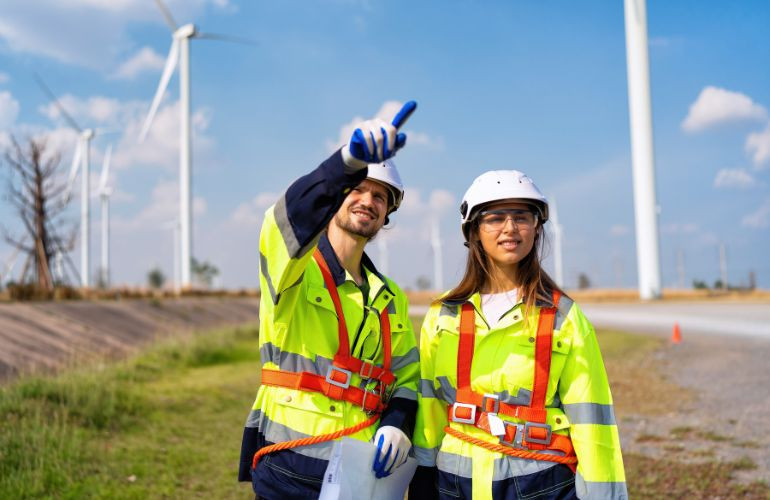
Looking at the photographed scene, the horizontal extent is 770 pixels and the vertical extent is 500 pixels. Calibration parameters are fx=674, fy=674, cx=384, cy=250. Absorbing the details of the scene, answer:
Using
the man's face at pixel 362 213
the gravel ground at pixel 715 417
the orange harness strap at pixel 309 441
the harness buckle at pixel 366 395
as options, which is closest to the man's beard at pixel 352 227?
the man's face at pixel 362 213

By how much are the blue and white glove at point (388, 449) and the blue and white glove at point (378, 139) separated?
48.7 inches

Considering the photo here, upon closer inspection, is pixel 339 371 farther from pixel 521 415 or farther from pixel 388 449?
pixel 521 415

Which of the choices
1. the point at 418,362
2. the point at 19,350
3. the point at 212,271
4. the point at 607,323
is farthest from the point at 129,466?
the point at 212,271

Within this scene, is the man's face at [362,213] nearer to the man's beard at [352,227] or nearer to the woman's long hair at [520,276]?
the man's beard at [352,227]

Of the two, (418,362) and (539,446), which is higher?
(418,362)

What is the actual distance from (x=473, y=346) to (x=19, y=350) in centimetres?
1190

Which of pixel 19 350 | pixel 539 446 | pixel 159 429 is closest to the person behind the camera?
pixel 539 446

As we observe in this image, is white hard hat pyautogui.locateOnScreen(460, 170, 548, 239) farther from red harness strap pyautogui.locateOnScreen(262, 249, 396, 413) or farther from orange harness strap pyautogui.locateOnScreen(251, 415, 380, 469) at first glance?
orange harness strap pyautogui.locateOnScreen(251, 415, 380, 469)

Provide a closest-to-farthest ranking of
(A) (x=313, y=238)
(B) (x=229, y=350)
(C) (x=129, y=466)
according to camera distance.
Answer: (A) (x=313, y=238), (C) (x=129, y=466), (B) (x=229, y=350)

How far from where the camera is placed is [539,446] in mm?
2828

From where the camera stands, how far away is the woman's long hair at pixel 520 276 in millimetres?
3072

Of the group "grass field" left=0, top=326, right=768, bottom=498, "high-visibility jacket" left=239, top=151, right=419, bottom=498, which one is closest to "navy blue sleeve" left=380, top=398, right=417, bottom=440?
"high-visibility jacket" left=239, top=151, right=419, bottom=498

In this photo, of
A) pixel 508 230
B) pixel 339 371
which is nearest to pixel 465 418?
pixel 339 371

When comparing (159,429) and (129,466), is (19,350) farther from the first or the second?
(129,466)
